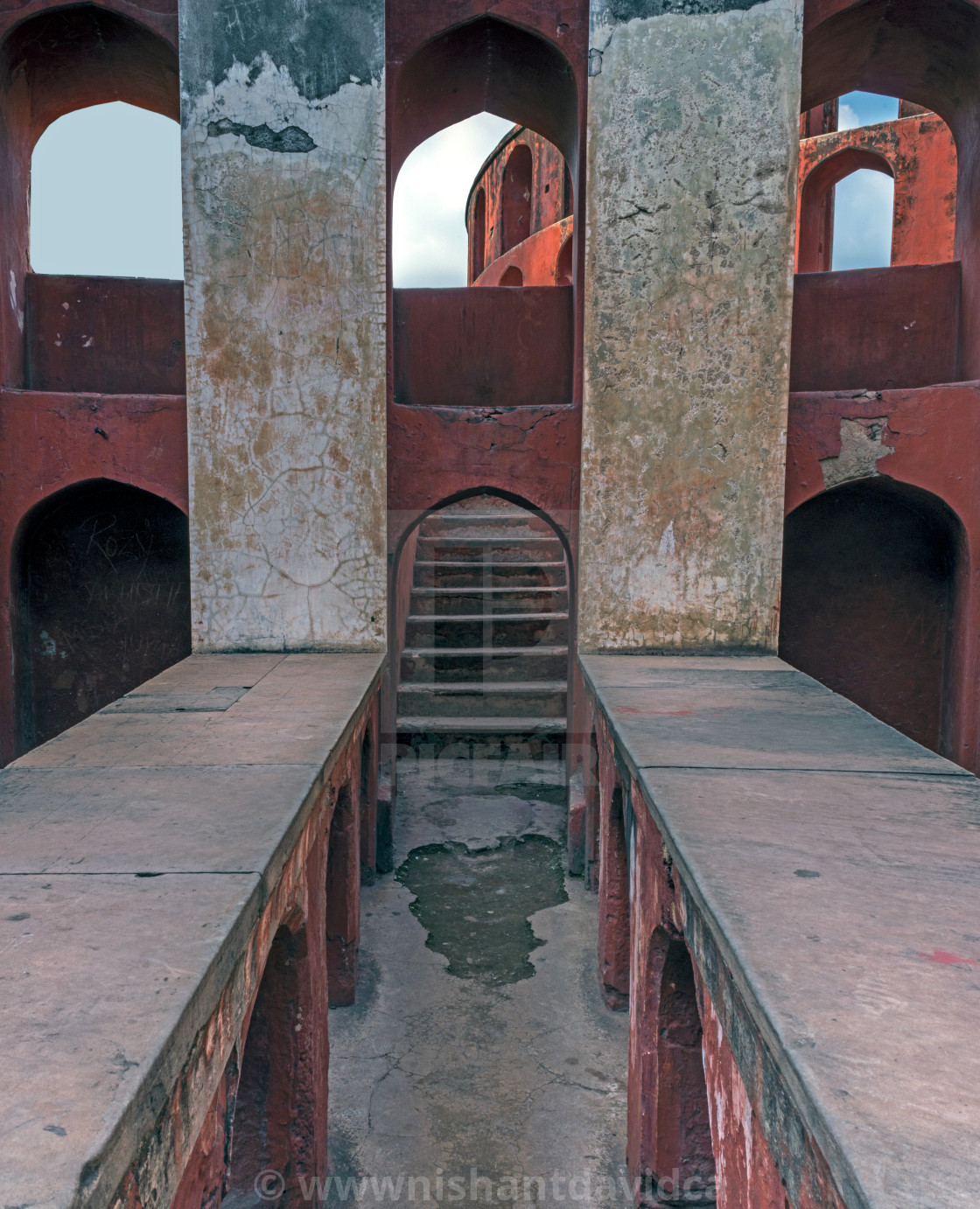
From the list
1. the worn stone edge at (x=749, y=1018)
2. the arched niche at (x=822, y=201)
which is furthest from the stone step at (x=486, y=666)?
the arched niche at (x=822, y=201)

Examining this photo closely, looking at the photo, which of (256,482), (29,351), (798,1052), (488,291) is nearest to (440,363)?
(488,291)

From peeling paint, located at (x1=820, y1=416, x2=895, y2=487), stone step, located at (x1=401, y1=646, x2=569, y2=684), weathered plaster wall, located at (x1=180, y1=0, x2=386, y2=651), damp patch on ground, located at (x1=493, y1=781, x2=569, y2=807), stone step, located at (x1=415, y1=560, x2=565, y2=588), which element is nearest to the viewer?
weathered plaster wall, located at (x1=180, y1=0, x2=386, y2=651)

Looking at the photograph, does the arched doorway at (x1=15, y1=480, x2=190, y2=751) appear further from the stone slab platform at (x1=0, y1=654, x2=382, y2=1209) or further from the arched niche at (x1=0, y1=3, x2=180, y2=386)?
the stone slab platform at (x1=0, y1=654, x2=382, y2=1209)

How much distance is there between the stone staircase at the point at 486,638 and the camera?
27.3ft

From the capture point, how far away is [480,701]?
27.3 feet

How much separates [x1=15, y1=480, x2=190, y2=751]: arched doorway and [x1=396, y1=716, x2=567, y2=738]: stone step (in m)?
2.42

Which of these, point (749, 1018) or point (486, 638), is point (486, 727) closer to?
point (486, 638)

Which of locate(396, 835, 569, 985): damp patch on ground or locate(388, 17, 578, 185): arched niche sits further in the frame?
locate(388, 17, 578, 185): arched niche

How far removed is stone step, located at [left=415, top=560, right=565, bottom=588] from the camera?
31.4 ft

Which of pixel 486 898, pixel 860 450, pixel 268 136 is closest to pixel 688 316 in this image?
pixel 860 450

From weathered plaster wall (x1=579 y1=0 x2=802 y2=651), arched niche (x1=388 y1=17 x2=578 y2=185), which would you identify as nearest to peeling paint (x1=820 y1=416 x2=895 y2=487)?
weathered plaster wall (x1=579 y1=0 x2=802 y2=651)

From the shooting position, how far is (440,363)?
6250 millimetres

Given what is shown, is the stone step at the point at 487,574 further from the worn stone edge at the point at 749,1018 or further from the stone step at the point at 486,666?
the worn stone edge at the point at 749,1018

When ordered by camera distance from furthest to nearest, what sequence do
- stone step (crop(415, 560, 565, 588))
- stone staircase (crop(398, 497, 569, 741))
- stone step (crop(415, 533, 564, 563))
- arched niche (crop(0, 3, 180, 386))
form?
stone step (crop(415, 533, 564, 563)) → stone step (crop(415, 560, 565, 588)) → stone staircase (crop(398, 497, 569, 741)) → arched niche (crop(0, 3, 180, 386))
